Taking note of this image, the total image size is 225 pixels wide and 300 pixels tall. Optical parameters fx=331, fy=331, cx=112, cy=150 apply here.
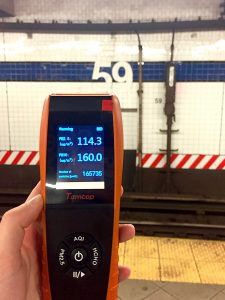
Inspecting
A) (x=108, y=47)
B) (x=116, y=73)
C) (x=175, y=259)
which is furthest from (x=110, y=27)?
(x=175, y=259)

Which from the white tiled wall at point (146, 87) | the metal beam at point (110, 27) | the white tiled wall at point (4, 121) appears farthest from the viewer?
the white tiled wall at point (4, 121)

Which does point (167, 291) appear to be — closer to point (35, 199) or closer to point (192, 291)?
point (192, 291)

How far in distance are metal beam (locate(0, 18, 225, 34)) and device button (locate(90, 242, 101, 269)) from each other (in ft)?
10.1

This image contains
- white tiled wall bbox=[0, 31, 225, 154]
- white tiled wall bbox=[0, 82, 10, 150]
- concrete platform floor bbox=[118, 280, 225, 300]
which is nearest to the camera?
concrete platform floor bbox=[118, 280, 225, 300]

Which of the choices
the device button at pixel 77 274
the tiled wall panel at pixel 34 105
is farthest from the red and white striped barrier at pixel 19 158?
the device button at pixel 77 274

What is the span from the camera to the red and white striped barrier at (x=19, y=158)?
13.7ft

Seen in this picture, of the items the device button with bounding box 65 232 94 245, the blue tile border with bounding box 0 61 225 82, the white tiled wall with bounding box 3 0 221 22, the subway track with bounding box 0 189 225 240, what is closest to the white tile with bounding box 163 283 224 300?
the subway track with bounding box 0 189 225 240

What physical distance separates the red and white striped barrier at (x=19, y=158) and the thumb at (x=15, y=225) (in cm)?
307

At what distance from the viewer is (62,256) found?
1.19 meters

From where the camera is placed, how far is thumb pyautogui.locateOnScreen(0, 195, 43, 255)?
1141 millimetres

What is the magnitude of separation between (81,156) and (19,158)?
316 cm

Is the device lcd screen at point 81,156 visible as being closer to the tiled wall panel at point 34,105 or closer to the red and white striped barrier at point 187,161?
the tiled wall panel at point 34,105

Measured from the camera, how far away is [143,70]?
3852 millimetres

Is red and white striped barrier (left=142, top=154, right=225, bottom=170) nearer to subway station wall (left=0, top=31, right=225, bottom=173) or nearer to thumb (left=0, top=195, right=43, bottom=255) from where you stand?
subway station wall (left=0, top=31, right=225, bottom=173)
